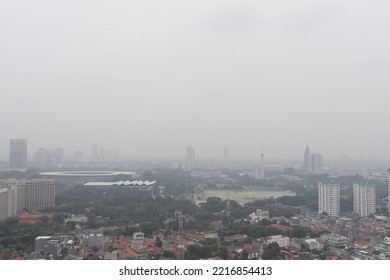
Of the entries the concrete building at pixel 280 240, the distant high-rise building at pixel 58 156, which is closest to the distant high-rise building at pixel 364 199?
the concrete building at pixel 280 240

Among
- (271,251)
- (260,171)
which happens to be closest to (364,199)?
(260,171)

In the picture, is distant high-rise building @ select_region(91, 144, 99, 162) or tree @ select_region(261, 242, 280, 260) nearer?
tree @ select_region(261, 242, 280, 260)

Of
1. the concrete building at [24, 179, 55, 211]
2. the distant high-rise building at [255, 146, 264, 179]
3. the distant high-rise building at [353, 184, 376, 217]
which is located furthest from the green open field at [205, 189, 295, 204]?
the concrete building at [24, 179, 55, 211]

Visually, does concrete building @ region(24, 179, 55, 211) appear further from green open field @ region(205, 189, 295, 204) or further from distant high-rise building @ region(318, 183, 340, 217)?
distant high-rise building @ region(318, 183, 340, 217)

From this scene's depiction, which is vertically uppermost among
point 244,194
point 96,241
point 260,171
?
point 260,171

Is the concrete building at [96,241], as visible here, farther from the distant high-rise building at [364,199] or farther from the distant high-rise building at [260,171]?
the distant high-rise building at [364,199]

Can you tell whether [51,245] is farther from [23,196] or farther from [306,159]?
[306,159]
